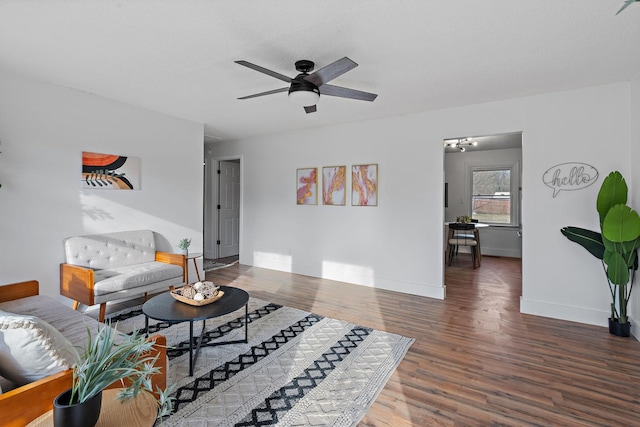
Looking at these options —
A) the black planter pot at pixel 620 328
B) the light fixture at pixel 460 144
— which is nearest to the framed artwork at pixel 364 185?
the light fixture at pixel 460 144

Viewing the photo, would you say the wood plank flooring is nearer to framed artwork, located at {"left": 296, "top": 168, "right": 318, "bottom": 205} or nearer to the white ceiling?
framed artwork, located at {"left": 296, "top": 168, "right": 318, "bottom": 205}

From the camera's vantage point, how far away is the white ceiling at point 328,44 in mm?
2016

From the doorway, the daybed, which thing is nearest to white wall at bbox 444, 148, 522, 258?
the doorway

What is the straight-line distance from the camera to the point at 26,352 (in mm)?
1352

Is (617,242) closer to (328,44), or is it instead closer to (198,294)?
(328,44)

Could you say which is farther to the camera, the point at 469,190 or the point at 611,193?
the point at 469,190

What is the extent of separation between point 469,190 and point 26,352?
26.3ft

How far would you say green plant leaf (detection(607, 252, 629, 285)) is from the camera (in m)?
2.86

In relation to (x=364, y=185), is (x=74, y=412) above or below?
below

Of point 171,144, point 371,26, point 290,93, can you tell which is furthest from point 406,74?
point 171,144

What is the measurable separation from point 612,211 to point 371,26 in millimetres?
2716

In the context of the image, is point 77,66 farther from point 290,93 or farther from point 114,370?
point 114,370

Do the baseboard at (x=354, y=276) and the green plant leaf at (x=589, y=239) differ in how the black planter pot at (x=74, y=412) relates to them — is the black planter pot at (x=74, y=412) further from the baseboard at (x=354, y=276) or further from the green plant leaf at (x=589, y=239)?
the green plant leaf at (x=589, y=239)

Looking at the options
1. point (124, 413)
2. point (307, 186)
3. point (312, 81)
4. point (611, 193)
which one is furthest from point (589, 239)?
point (124, 413)
